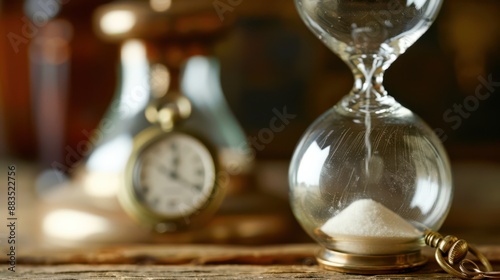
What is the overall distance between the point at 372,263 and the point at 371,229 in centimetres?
3

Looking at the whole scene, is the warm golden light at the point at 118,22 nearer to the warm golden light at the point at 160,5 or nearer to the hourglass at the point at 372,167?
the warm golden light at the point at 160,5

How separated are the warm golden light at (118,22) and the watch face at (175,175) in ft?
0.56

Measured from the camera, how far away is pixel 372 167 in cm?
61

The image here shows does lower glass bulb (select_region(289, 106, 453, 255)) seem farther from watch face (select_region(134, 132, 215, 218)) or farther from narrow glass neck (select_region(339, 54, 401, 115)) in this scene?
watch face (select_region(134, 132, 215, 218))

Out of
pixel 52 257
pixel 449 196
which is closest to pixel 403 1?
pixel 449 196

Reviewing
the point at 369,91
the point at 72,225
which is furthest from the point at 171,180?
the point at 369,91

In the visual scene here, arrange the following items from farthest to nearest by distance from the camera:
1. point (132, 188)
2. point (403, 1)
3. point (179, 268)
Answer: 1. point (132, 188)
2. point (179, 268)
3. point (403, 1)

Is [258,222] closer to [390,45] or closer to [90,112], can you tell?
[390,45]

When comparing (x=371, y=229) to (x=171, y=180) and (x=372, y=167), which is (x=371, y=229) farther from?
(x=171, y=180)

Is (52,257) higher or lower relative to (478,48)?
lower

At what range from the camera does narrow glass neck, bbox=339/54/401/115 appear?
0.64 m

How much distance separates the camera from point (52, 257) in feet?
2.42

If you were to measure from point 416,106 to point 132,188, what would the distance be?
2.64 feet

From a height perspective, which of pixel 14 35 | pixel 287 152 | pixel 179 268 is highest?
pixel 14 35
